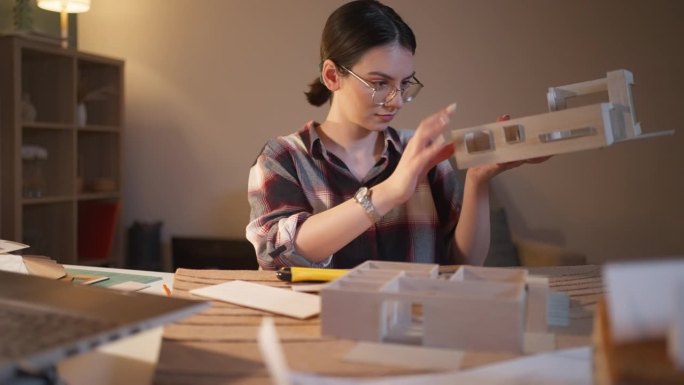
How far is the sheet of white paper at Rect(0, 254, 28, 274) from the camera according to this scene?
3.07ft

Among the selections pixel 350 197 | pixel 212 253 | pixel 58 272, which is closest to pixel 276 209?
pixel 350 197

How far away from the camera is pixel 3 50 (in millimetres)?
2654

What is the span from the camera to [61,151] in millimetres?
2996

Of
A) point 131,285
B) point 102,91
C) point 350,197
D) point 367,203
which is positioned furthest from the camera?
point 102,91

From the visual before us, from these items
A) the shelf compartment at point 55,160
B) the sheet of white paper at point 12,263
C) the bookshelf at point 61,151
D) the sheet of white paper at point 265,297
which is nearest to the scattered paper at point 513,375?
the sheet of white paper at point 265,297

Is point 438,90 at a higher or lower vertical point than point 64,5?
lower

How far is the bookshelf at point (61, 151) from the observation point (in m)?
2.68

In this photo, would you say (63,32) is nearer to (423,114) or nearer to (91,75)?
(91,75)

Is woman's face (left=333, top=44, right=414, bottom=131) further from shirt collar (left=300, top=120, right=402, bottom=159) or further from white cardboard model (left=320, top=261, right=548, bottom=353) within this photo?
white cardboard model (left=320, top=261, right=548, bottom=353)

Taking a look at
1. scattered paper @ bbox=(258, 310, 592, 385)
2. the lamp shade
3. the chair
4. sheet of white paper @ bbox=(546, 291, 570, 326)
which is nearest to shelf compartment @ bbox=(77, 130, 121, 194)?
the chair

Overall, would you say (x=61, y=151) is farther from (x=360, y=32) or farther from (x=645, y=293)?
(x=645, y=293)

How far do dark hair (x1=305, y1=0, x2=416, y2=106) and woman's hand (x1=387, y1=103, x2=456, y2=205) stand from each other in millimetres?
384

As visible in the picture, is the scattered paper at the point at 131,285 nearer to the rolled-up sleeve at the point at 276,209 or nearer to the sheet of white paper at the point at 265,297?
the sheet of white paper at the point at 265,297

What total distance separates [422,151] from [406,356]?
477 mm
